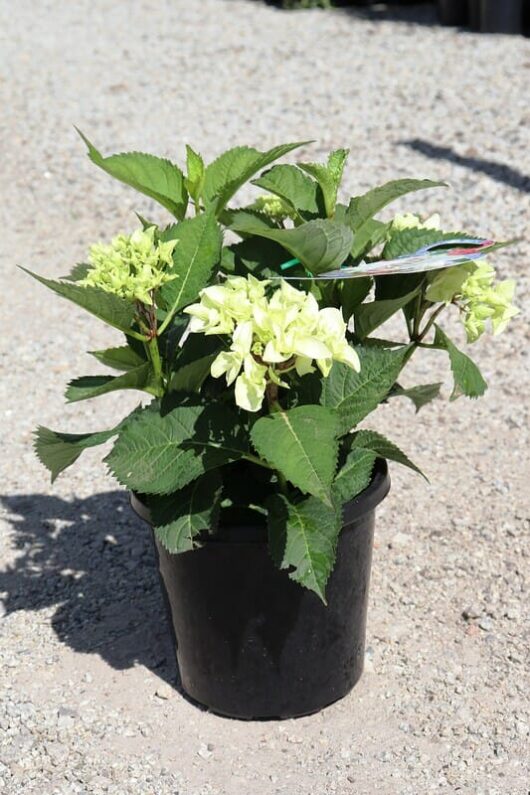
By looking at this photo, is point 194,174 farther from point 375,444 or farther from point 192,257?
point 375,444

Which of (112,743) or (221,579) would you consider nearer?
(221,579)

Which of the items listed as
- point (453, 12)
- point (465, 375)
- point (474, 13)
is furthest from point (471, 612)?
point (453, 12)

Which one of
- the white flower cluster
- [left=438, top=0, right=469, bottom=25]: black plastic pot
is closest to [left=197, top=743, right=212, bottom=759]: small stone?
the white flower cluster

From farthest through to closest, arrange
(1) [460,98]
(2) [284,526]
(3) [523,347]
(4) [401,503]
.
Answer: (1) [460,98] → (3) [523,347] → (4) [401,503] → (2) [284,526]

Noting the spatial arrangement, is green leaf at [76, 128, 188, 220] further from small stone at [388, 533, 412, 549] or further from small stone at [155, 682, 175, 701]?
small stone at [388, 533, 412, 549]

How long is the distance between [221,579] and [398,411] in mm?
1725

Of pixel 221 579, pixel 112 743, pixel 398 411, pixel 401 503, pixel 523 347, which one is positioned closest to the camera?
pixel 221 579

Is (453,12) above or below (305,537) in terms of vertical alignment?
below

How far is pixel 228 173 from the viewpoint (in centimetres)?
219

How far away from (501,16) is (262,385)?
6.66 m

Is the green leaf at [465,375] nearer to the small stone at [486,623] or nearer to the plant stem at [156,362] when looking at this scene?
the plant stem at [156,362]

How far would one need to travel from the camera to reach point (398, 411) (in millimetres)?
3855

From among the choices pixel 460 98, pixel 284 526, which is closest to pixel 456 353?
pixel 284 526

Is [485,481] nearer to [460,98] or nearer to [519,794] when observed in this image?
[519,794]
